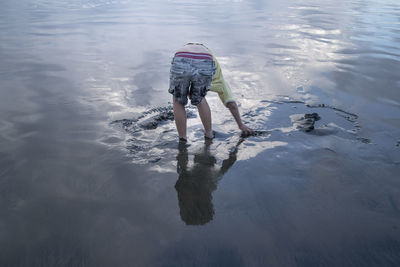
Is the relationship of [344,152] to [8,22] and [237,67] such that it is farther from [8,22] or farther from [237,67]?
[8,22]

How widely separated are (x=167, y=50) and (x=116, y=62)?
143 cm

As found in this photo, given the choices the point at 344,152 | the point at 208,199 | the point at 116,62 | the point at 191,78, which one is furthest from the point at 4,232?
the point at 116,62

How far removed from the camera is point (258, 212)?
2436mm

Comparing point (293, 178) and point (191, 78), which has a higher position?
point (191, 78)

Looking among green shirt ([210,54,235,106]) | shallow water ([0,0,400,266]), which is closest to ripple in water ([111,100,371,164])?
shallow water ([0,0,400,266])

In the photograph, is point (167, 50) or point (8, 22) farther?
point (8, 22)

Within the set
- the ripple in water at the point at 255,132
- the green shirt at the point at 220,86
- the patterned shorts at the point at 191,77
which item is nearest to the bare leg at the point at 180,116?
the patterned shorts at the point at 191,77

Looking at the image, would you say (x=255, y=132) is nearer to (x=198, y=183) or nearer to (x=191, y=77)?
(x=191, y=77)

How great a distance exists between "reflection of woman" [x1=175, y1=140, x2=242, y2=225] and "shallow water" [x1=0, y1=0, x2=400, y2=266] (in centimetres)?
2

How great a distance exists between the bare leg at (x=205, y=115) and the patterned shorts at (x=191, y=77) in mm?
89

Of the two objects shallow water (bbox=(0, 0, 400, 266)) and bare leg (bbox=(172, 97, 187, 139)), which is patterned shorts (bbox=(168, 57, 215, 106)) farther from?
shallow water (bbox=(0, 0, 400, 266))

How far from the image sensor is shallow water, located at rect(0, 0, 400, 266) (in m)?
2.11

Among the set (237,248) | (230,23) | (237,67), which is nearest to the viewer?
(237,248)

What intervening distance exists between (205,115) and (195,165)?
65 centimetres
